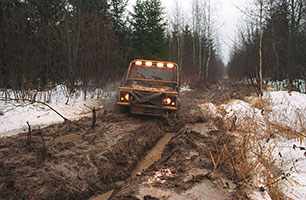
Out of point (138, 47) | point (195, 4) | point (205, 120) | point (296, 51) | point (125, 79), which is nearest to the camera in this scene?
point (205, 120)

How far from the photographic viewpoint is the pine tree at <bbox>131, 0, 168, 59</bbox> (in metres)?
18.3

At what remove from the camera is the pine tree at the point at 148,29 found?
1827 centimetres

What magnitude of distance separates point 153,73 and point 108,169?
164 inches

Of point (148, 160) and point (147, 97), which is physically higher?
point (147, 97)

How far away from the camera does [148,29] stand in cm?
1875

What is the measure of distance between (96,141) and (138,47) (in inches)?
629

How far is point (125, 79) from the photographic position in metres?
6.38

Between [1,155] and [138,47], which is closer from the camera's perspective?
[1,155]

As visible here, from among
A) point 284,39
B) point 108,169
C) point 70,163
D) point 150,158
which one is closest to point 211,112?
point 150,158

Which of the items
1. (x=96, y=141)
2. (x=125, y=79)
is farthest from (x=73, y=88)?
(x=96, y=141)

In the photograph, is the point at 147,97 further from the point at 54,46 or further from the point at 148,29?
the point at 148,29

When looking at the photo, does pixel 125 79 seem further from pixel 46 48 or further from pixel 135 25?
pixel 135 25

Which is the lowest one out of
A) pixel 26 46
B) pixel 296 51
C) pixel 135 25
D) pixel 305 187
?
pixel 305 187

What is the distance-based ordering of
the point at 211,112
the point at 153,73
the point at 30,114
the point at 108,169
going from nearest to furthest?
1. the point at 108,169
2. the point at 30,114
3. the point at 211,112
4. the point at 153,73
